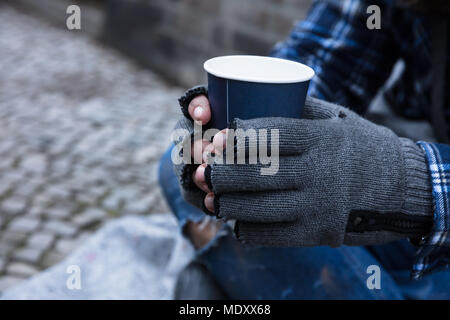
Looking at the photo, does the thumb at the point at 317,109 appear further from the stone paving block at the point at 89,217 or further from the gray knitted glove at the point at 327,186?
the stone paving block at the point at 89,217

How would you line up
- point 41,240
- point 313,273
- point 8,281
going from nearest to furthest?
point 313,273 < point 8,281 < point 41,240

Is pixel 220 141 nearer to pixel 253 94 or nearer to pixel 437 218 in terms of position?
pixel 253 94

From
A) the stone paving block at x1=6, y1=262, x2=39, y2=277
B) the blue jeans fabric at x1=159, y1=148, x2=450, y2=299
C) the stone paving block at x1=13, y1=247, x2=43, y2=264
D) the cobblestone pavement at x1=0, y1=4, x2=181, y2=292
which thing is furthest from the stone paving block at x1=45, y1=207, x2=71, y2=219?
the blue jeans fabric at x1=159, y1=148, x2=450, y2=299

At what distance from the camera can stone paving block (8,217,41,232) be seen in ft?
7.33

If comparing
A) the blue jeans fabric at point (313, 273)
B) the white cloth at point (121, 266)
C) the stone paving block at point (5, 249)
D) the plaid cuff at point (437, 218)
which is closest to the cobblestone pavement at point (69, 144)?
the stone paving block at point (5, 249)

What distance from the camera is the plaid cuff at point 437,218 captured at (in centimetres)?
101

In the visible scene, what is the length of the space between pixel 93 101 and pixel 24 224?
177cm

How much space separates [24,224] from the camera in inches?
89.7

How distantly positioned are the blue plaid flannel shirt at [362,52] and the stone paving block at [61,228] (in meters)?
1.33

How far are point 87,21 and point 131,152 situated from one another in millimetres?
3091

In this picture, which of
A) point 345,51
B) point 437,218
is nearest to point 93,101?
point 345,51

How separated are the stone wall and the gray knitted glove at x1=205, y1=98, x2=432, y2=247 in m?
2.45

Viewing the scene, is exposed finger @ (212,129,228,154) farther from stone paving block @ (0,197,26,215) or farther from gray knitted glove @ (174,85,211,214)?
stone paving block @ (0,197,26,215)

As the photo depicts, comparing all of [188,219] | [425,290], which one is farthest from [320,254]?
[188,219]
